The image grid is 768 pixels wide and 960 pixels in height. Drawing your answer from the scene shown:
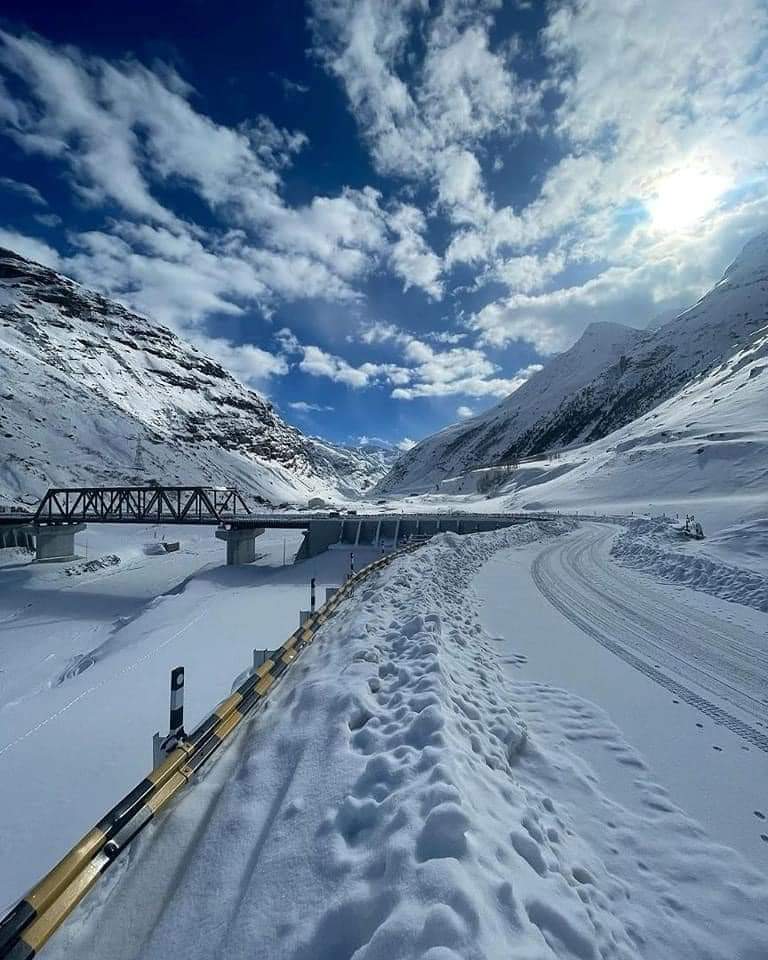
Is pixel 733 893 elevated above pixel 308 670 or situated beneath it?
situated beneath

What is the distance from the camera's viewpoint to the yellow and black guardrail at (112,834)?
2775mm

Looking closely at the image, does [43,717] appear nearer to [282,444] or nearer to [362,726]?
[362,726]

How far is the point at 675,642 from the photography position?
952 cm

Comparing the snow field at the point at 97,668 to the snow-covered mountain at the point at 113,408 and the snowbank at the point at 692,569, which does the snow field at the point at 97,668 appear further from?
the snow-covered mountain at the point at 113,408

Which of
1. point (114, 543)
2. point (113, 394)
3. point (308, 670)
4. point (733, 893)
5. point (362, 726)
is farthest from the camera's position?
point (113, 394)

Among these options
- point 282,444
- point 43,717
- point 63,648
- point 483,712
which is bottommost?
point 63,648

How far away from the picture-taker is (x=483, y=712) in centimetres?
605

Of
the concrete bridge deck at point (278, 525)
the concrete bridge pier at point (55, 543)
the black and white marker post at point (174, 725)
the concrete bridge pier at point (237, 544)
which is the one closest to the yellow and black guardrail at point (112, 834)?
the black and white marker post at point (174, 725)

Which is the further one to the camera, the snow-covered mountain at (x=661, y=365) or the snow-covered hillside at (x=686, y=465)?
the snow-covered mountain at (x=661, y=365)

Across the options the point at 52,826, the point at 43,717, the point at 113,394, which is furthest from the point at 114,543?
the point at 113,394

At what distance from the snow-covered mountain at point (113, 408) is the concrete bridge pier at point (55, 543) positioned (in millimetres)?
27269

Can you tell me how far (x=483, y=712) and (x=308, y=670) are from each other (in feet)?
10.3

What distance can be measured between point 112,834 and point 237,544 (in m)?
42.6

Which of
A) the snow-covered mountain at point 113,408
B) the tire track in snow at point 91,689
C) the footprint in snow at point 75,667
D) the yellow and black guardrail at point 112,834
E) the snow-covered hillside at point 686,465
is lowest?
the footprint in snow at point 75,667
